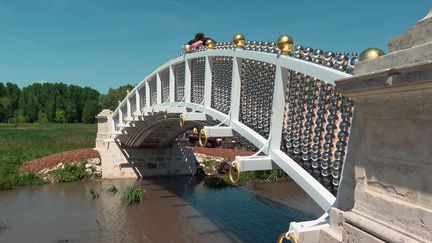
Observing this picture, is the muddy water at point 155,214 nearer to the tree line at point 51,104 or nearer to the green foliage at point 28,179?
the green foliage at point 28,179

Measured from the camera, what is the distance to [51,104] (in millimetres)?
76500

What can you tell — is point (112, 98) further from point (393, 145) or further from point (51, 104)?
point (393, 145)

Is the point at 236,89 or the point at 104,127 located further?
the point at 104,127

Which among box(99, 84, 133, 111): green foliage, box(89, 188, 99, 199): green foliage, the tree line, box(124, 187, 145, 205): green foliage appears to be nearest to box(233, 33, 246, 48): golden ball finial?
box(124, 187, 145, 205): green foliage

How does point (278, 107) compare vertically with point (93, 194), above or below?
above

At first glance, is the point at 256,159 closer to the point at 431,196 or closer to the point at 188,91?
the point at 431,196

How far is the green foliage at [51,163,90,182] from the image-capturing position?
20.5m

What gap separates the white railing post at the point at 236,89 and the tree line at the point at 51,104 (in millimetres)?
65321

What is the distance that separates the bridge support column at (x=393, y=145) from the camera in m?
3.29

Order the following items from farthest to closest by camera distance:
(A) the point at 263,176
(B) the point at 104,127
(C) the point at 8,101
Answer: (C) the point at 8,101, (B) the point at 104,127, (A) the point at 263,176

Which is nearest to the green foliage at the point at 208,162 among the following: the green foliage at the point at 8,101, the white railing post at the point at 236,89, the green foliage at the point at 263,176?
the green foliage at the point at 263,176

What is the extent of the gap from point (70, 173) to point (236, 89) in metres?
14.7

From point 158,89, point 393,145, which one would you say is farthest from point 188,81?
point 393,145

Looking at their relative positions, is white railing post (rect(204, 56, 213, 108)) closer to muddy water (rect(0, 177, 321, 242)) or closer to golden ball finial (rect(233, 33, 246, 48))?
golden ball finial (rect(233, 33, 246, 48))
